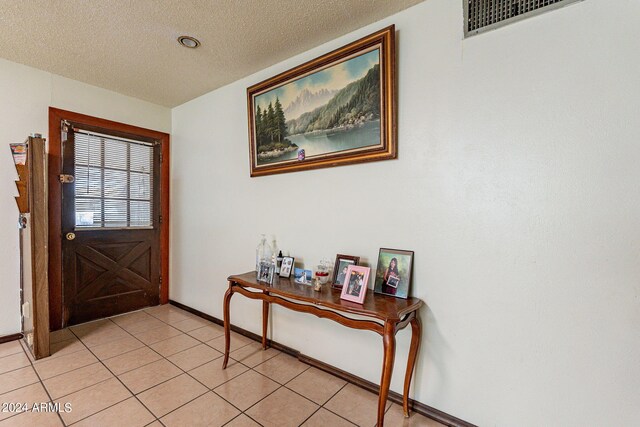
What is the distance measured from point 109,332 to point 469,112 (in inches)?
143

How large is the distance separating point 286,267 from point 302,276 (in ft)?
0.65

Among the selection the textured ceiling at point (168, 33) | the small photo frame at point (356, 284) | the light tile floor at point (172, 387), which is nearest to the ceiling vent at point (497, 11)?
the textured ceiling at point (168, 33)

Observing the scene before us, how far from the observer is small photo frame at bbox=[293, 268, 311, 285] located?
2.08 m

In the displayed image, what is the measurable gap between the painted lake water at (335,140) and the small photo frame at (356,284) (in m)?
0.84

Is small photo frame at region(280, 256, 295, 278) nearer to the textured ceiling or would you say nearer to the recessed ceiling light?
the textured ceiling

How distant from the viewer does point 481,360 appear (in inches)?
60.4

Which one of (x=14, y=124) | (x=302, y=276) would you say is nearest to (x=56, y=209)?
(x=14, y=124)

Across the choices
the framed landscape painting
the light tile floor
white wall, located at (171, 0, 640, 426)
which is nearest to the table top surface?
white wall, located at (171, 0, 640, 426)

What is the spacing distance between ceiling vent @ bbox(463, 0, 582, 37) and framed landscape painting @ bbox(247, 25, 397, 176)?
428 mm

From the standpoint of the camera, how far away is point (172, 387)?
1.95 meters

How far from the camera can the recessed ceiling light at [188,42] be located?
2123 mm

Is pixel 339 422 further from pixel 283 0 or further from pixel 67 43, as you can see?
pixel 67 43

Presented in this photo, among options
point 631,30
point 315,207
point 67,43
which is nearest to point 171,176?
point 67,43

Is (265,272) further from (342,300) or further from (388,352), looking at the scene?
(388,352)
